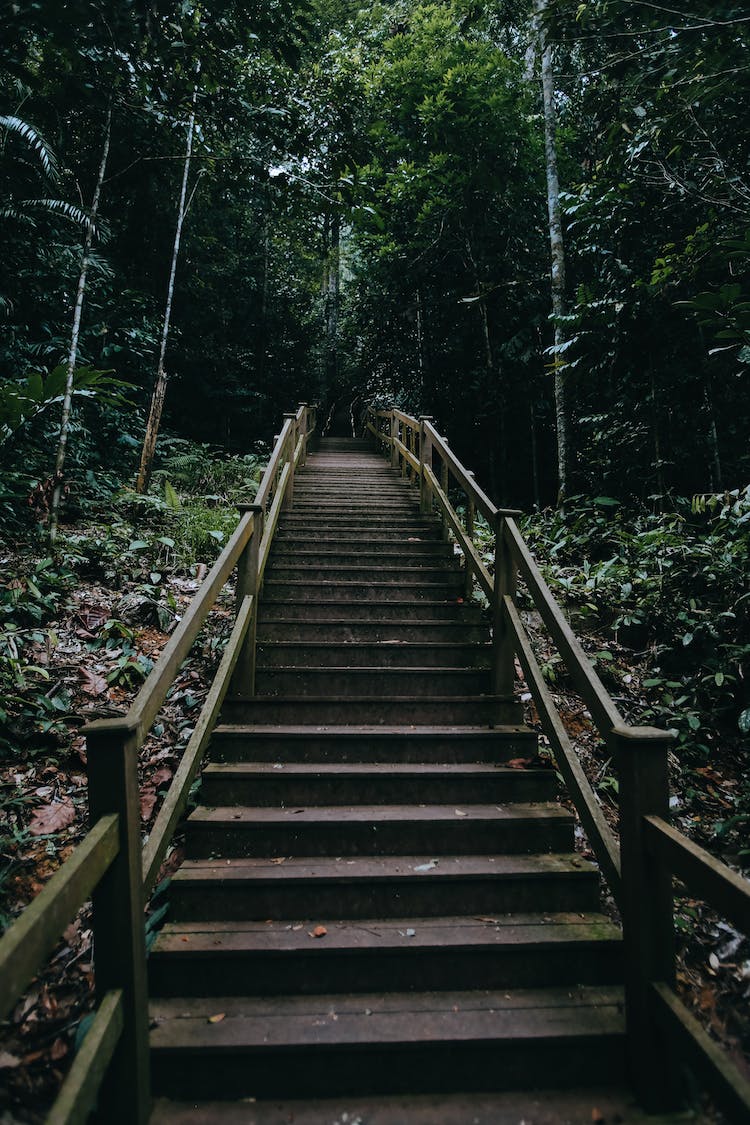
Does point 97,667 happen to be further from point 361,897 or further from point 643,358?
point 643,358

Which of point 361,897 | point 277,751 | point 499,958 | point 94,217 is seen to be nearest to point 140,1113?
point 361,897

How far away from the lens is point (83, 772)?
3.48 meters

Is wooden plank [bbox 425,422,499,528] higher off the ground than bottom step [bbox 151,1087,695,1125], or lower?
higher

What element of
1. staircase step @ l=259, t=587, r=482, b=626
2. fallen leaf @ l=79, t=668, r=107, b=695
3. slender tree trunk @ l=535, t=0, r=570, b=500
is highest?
slender tree trunk @ l=535, t=0, r=570, b=500

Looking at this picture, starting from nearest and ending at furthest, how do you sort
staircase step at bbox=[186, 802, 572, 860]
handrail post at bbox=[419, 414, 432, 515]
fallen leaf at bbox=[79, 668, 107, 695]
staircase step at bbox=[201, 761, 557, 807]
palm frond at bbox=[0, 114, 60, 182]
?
staircase step at bbox=[186, 802, 572, 860] → staircase step at bbox=[201, 761, 557, 807] → fallen leaf at bbox=[79, 668, 107, 695] → palm frond at bbox=[0, 114, 60, 182] → handrail post at bbox=[419, 414, 432, 515]

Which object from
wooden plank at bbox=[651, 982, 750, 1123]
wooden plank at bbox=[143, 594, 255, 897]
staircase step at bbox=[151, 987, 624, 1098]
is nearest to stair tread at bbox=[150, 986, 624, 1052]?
staircase step at bbox=[151, 987, 624, 1098]

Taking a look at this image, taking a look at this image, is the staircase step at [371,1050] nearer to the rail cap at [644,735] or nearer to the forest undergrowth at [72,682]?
the forest undergrowth at [72,682]

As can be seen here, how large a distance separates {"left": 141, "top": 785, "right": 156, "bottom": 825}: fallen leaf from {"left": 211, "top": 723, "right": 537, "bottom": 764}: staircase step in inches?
17.9

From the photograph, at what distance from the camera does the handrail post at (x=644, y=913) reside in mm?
1953

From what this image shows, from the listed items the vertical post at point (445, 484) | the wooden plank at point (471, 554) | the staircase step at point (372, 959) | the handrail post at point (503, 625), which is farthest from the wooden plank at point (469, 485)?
the staircase step at point (372, 959)

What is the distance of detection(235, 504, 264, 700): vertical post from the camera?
367 cm

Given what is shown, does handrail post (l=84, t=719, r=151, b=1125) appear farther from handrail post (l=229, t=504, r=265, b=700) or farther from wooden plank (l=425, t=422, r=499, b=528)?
wooden plank (l=425, t=422, r=499, b=528)

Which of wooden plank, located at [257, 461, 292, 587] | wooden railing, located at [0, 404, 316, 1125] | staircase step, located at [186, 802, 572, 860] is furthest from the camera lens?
wooden plank, located at [257, 461, 292, 587]

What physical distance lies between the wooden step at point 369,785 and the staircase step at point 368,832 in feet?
0.34
